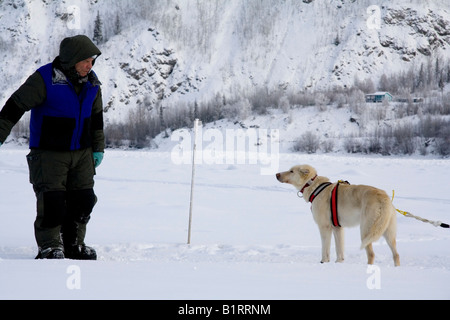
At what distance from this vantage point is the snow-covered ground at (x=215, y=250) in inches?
109

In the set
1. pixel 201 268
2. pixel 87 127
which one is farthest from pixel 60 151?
pixel 201 268

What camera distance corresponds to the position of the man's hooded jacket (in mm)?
4523

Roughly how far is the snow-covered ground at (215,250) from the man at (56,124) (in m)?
0.73

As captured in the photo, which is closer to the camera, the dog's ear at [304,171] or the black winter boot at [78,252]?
the black winter boot at [78,252]

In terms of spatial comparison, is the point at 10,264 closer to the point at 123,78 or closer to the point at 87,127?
the point at 87,127

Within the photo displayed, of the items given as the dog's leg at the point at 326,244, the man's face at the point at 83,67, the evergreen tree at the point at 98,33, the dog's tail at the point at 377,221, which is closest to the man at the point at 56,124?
the man's face at the point at 83,67

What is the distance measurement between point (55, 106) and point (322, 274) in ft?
10.4

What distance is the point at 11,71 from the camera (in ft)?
339

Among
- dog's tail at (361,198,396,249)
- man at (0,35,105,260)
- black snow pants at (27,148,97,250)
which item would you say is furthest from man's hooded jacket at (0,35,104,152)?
dog's tail at (361,198,396,249)

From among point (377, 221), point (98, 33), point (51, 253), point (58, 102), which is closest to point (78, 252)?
point (51, 253)

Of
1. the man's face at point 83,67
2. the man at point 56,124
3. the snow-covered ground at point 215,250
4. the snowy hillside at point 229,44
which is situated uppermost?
the snowy hillside at point 229,44

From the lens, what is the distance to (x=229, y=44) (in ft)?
364

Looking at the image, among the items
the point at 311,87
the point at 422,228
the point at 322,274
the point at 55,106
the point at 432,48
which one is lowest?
the point at 422,228

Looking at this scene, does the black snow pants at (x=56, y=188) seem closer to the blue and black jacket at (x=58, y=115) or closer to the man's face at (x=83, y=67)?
the blue and black jacket at (x=58, y=115)
